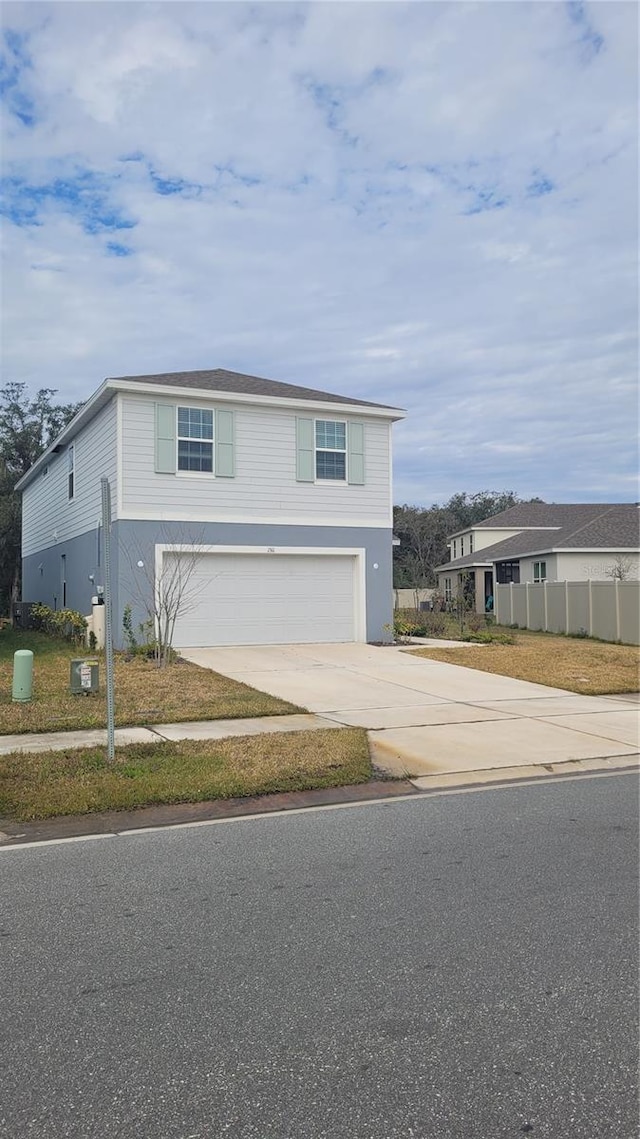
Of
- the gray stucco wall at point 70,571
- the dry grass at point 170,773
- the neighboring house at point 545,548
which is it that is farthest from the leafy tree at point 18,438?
the dry grass at point 170,773

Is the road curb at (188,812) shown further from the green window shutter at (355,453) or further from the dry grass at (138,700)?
the green window shutter at (355,453)

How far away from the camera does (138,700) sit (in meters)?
12.3

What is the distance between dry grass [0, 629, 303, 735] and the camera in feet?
34.6

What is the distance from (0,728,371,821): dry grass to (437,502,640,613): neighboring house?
2379cm

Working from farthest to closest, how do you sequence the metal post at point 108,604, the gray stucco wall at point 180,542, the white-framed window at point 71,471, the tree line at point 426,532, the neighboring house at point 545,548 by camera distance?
1. the tree line at point 426,532
2. the neighboring house at point 545,548
3. the white-framed window at point 71,471
4. the gray stucco wall at point 180,542
5. the metal post at point 108,604

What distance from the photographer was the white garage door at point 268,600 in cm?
2038

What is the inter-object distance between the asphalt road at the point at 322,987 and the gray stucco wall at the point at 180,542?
44.3ft

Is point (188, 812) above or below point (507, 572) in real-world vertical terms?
below

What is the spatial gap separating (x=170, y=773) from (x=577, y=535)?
100.0 ft

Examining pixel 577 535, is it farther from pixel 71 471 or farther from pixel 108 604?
pixel 108 604

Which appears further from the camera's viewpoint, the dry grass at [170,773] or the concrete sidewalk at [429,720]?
the concrete sidewalk at [429,720]

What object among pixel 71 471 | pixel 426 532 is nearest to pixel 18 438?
pixel 71 471

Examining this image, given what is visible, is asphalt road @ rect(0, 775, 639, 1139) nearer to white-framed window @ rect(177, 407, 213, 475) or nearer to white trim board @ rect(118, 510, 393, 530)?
A: white trim board @ rect(118, 510, 393, 530)

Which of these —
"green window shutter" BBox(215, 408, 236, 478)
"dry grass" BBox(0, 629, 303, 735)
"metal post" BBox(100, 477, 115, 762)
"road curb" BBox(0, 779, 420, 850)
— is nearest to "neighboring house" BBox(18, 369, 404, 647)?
"green window shutter" BBox(215, 408, 236, 478)
